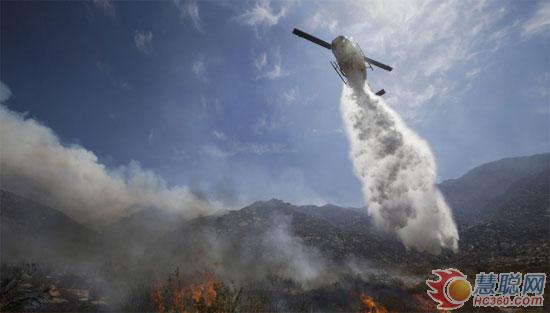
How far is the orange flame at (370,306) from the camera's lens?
74.2 feet

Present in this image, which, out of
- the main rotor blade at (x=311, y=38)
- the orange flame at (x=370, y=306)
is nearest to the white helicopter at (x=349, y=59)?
the main rotor blade at (x=311, y=38)

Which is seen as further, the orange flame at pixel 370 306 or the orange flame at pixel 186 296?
the orange flame at pixel 370 306

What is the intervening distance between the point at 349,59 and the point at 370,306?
61.6ft

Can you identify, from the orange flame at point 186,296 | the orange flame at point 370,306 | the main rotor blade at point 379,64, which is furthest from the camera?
the main rotor blade at point 379,64

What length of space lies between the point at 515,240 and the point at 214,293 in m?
51.9

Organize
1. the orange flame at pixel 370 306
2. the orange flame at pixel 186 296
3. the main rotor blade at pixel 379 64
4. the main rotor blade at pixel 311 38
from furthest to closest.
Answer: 1. the main rotor blade at pixel 379 64
2. the main rotor blade at pixel 311 38
3. the orange flame at pixel 370 306
4. the orange flame at pixel 186 296

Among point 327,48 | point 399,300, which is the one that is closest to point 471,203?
point 399,300

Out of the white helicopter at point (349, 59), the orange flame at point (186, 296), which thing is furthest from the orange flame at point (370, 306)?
the white helicopter at point (349, 59)

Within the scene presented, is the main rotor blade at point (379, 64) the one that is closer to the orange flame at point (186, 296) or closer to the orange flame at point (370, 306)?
the orange flame at point (370, 306)

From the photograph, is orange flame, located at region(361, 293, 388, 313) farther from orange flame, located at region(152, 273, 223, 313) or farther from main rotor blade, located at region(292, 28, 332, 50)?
main rotor blade, located at region(292, 28, 332, 50)

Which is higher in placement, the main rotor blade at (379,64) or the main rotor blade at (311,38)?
the main rotor blade at (379,64)

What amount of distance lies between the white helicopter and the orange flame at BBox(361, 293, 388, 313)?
1712 cm

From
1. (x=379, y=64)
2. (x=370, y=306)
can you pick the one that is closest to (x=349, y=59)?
(x=379, y=64)

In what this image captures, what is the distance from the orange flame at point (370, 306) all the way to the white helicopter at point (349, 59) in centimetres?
1712
